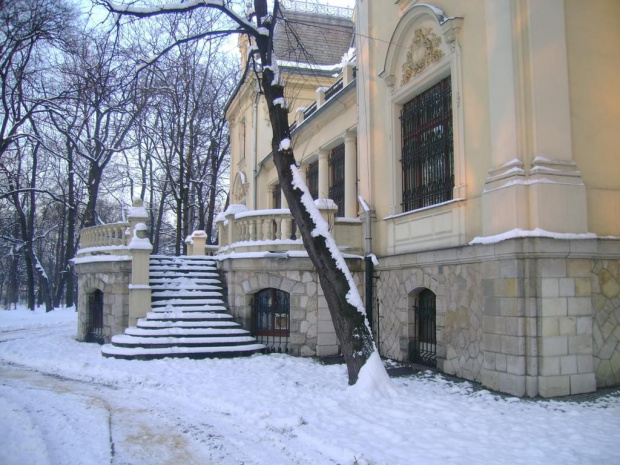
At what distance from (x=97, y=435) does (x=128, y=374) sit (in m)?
3.77

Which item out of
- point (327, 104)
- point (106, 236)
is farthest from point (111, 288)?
point (327, 104)

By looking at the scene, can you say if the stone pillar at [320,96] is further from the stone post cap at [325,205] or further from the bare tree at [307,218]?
the bare tree at [307,218]

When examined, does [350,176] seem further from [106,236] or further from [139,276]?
[106,236]

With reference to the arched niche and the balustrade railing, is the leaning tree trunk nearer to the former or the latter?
the balustrade railing

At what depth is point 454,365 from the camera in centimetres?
901

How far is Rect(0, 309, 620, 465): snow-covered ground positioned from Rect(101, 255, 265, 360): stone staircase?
1.64 m

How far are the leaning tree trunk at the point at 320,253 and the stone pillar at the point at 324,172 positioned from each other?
7.84 metres

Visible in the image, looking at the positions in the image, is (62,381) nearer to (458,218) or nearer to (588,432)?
(458,218)

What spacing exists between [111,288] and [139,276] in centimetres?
139

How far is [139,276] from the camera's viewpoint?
13297 mm

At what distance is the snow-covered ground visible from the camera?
518 centimetres

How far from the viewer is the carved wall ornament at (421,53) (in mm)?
10070

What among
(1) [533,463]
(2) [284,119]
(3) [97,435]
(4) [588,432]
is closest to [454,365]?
(4) [588,432]

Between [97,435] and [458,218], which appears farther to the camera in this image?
[458,218]
